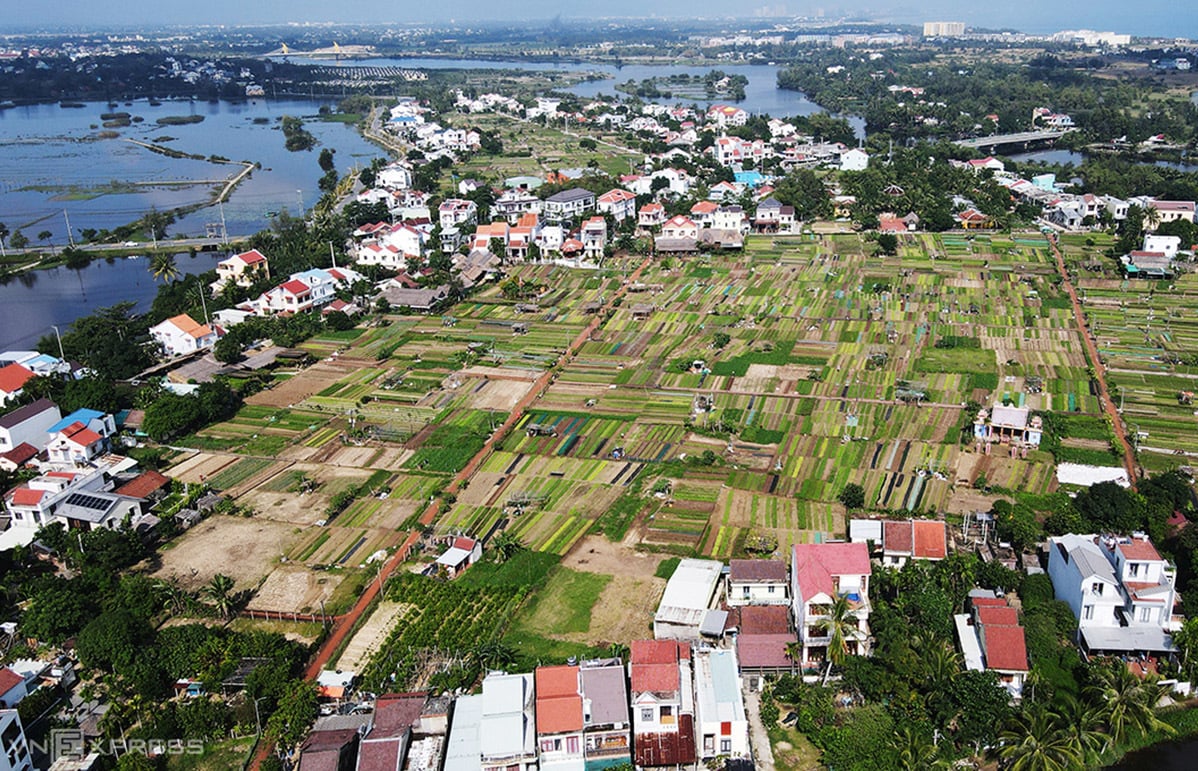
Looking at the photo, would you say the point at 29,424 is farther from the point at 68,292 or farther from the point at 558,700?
the point at 68,292

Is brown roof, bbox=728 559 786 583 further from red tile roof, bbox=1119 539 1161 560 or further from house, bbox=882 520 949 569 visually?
red tile roof, bbox=1119 539 1161 560

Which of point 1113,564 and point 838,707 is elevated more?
point 1113,564

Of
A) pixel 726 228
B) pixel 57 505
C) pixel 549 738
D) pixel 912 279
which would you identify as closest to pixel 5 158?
pixel 726 228

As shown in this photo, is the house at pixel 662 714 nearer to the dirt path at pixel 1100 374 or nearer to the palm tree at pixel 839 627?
the palm tree at pixel 839 627

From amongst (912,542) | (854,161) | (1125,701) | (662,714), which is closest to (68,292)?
(662,714)

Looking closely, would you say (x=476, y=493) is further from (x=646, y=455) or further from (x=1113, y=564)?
(x=1113, y=564)

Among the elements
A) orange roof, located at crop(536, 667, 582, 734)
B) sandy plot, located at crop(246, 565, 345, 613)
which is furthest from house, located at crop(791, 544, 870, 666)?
sandy plot, located at crop(246, 565, 345, 613)

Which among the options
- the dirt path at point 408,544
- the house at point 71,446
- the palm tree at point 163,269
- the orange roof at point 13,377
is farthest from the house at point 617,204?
the house at point 71,446
